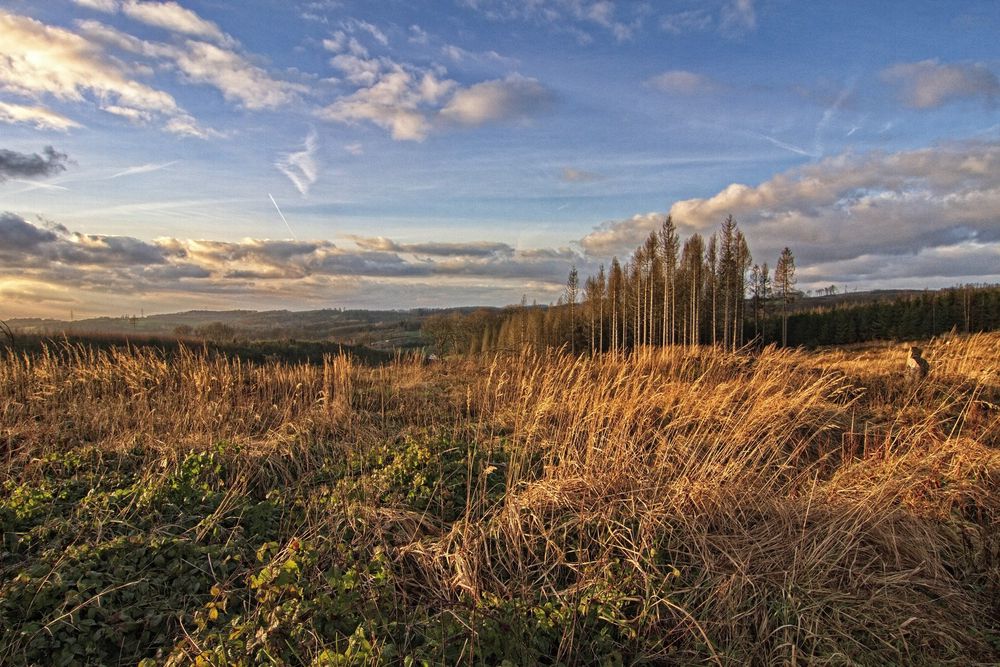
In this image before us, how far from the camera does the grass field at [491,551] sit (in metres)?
3.05

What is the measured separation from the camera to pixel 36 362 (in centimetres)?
1130

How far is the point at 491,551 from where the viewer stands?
3879 millimetres

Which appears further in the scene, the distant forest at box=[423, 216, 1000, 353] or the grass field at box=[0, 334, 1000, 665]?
the distant forest at box=[423, 216, 1000, 353]

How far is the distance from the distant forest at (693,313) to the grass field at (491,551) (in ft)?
142

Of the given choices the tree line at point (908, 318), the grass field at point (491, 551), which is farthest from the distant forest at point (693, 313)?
the grass field at point (491, 551)

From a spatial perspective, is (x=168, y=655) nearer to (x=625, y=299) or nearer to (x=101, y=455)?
(x=101, y=455)

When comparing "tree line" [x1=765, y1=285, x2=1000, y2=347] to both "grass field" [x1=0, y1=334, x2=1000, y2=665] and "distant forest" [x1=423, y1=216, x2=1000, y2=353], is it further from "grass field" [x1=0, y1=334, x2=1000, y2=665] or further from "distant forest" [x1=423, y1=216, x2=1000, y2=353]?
"grass field" [x1=0, y1=334, x2=1000, y2=665]

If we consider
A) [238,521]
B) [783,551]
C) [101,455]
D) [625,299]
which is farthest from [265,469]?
[625,299]

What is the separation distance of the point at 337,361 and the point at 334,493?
636 centimetres

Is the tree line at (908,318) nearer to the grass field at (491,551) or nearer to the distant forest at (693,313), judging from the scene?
the distant forest at (693,313)

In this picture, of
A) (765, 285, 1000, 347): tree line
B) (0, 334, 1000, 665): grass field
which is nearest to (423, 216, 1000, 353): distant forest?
(765, 285, 1000, 347): tree line

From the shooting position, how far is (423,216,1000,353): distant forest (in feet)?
173

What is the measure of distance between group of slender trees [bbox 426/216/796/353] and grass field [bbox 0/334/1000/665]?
141 feet

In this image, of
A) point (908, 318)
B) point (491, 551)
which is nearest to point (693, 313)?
point (908, 318)
